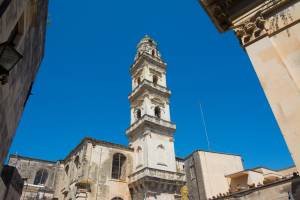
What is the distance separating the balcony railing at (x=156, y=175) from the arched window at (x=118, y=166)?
47.7 inches

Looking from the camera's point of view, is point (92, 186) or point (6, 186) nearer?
point (6, 186)

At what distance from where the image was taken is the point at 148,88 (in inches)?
1239

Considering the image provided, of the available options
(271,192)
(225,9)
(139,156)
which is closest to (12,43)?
(225,9)

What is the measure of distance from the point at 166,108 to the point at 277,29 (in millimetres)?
26093

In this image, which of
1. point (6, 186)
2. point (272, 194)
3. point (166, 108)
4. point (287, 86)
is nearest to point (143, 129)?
point (166, 108)

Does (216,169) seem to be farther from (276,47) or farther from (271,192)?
(276,47)

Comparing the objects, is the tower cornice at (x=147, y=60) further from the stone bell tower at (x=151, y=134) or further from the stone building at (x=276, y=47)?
the stone building at (x=276, y=47)

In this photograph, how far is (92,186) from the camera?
24109 millimetres

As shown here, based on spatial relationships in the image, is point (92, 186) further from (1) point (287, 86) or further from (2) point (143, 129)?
(1) point (287, 86)

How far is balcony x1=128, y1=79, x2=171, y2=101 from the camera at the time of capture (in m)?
31.5

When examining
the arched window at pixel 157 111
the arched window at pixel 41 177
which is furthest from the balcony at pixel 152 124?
the arched window at pixel 41 177

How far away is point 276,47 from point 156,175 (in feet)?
71.6

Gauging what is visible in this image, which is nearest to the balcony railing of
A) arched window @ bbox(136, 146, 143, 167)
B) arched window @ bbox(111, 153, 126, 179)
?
arched window @ bbox(111, 153, 126, 179)

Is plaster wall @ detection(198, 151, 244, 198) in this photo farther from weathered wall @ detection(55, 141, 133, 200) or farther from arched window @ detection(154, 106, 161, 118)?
weathered wall @ detection(55, 141, 133, 200)
